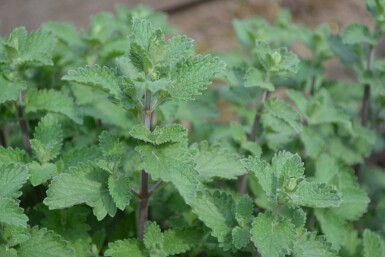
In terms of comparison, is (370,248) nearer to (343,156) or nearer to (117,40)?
(343,156)

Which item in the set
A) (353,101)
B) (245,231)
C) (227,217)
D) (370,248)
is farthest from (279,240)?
(353,101)

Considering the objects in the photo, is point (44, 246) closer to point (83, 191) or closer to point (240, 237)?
point (83, 191)

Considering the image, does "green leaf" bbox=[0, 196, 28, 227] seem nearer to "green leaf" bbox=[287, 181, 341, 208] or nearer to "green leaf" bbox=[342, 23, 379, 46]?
"green leaf" bbox=[287, 181, 341, 208]

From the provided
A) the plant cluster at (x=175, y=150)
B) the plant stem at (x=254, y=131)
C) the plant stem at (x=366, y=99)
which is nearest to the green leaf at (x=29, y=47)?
the plant cluster at (x=175, y=150)

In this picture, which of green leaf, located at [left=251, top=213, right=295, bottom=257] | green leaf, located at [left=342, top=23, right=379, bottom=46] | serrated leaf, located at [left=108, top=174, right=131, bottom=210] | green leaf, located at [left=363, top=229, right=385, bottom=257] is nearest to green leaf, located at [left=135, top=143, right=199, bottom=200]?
serrated leaf, located at [left=108, top=174, right=131, bottom=210]

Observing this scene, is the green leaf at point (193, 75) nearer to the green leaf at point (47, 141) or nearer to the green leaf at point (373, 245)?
the green leaf at point (47, 141)

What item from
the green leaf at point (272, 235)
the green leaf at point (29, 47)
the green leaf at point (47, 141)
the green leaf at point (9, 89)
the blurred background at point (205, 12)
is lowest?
the blurred background at point (205, 12)

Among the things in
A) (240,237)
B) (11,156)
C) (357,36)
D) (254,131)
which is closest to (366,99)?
(357,36)
